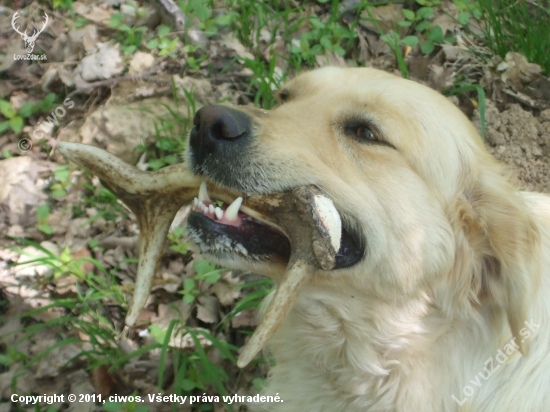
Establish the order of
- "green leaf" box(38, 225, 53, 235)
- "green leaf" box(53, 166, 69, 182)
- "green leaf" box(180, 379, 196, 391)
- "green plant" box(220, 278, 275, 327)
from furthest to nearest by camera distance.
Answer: "green leaf" box(53, 166, 69, 182)
"green leaf" box(38, 225, 53, 235)
"green plant" box(220, 278, 275, 327)
"green leaf" box(180, 379, 196, 391)

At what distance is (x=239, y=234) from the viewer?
207cm

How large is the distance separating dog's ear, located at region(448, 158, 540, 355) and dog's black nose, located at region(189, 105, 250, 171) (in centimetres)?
91

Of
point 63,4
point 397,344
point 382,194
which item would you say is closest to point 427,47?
point 382,194

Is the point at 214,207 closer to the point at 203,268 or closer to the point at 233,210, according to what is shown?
the point at 233,210

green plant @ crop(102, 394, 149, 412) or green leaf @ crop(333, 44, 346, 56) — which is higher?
green leaf @ crop(333, 44, 346, 56)

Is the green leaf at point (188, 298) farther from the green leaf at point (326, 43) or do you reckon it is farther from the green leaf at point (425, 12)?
the green leaf at point (425, 12)

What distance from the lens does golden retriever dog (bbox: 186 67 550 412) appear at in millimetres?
2057

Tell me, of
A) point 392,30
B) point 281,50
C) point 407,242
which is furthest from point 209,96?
point 407,242

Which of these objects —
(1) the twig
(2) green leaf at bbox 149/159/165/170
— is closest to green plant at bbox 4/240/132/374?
(2) green leaf at bbox 149/159/165/170

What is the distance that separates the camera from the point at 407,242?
216cm

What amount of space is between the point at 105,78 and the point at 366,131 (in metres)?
2.97

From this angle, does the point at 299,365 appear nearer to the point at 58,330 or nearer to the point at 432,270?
the point at 432,270

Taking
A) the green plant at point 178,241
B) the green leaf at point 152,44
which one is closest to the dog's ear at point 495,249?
the green plant at point 178,241

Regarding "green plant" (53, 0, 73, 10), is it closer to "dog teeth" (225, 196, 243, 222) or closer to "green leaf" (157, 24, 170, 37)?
"green leaf" (157, 24, 170, 37)
